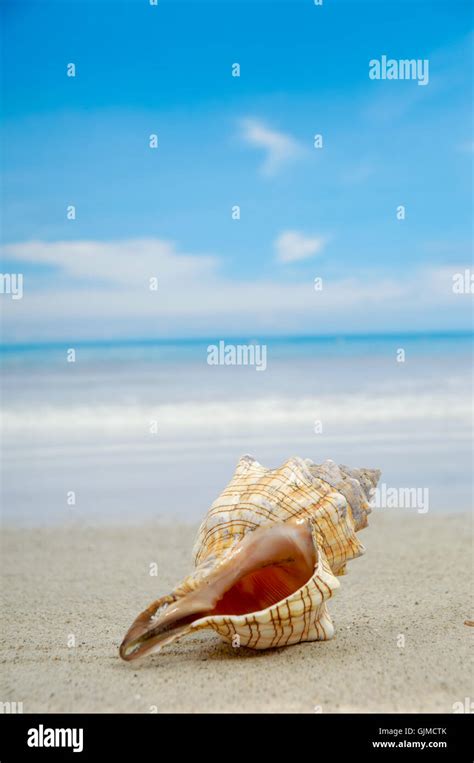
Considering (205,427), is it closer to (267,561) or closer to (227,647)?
(227,647)

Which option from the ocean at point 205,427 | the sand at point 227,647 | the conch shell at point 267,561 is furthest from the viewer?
the ocean at point 205,427

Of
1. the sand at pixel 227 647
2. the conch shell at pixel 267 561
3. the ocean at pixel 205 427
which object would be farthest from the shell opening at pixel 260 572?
the ocean at pixel 205 427

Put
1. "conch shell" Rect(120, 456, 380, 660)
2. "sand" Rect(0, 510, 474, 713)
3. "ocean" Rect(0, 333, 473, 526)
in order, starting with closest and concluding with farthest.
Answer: "sand" Rect(0, 510, 474, 713) → "conch shell" Rect(120, 456, 380, 660) → "ocean" Rect(0, 333, 473, 526)

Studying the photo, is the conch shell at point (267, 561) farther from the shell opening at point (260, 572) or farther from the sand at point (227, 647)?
the sand at point (227, 647)

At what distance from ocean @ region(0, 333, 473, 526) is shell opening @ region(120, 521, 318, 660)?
3362mm

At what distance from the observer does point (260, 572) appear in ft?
10.2

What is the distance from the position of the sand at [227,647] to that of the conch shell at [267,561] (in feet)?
0.50

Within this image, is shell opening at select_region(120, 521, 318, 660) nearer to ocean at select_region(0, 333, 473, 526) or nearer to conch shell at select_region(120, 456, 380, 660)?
conch shell at select_region(120, 456, 380, 660)

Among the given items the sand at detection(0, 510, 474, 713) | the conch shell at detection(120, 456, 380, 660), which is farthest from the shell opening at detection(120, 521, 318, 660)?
the sand at detection(0, 510, 474, 713)

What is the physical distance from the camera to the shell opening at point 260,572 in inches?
116

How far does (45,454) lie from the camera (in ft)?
32.6

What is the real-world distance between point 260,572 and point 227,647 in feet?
1.17

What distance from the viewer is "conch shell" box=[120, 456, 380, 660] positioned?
9.34ft
